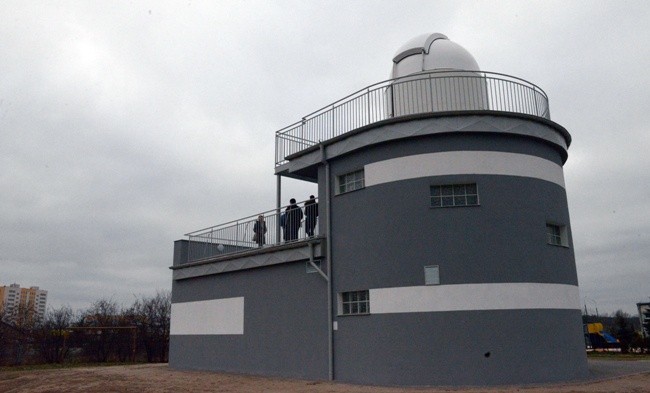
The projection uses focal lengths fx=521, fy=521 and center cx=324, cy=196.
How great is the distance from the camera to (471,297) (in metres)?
12.2

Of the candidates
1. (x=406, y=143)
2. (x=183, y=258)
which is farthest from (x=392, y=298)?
(x=183, y=258)

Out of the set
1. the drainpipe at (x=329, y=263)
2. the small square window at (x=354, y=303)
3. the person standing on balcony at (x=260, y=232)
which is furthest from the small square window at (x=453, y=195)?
the person standing on balcony at (x=260, y=232)

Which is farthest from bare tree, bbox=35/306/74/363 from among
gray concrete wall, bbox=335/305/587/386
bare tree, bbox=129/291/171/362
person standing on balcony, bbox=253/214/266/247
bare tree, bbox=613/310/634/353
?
bare tree, bbox=613/310/634/353

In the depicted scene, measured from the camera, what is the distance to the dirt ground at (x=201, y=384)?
454 inches

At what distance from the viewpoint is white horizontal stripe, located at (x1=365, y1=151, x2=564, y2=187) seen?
508 inches

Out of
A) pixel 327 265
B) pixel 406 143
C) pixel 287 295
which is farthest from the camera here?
pixel 287 295

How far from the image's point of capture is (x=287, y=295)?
1575 cm

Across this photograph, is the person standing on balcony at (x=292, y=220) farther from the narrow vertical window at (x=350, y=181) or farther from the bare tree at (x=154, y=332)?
the bare tree at (x=154, y=332)

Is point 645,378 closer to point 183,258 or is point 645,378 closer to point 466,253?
point 466,253

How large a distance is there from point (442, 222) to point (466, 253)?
932 mm

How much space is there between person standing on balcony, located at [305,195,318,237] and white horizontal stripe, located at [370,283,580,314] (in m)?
3.92

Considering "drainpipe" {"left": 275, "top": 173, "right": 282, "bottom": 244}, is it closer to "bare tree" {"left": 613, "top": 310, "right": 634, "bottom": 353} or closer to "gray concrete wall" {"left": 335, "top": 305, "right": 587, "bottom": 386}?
"gray concrete wall" {"left": 335, "top": 305, "right": 587, "bottom": 386}

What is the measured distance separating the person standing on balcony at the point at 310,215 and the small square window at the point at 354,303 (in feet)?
8.76

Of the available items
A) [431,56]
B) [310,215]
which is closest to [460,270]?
[310,215]
